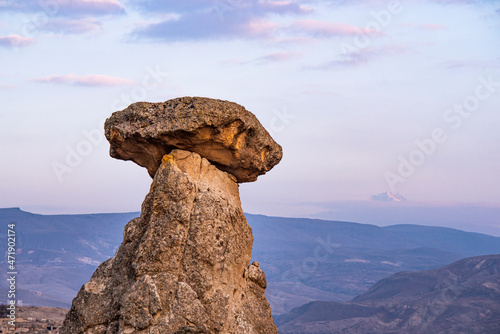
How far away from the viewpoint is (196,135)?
13.9 metres

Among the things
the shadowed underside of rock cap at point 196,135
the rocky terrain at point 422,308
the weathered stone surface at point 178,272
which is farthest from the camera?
the rocky terrain at point 422,308

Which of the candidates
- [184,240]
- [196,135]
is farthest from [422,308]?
[184,240]

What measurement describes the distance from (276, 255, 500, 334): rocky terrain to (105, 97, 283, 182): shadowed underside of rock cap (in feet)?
394

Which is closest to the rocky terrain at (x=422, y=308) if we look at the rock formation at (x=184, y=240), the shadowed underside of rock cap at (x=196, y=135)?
the shadowed underside of rock cap at (x=196, y=135)

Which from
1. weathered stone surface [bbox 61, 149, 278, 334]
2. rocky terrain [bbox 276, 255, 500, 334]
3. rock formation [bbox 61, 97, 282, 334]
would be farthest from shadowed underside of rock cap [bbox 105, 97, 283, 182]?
rocky terrain [bbox 276, 255, 500, 334]

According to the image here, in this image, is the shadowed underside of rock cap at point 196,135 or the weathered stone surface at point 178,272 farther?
the shadowed underside of rock cap at point 196,135

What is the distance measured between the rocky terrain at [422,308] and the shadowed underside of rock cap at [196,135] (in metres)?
120

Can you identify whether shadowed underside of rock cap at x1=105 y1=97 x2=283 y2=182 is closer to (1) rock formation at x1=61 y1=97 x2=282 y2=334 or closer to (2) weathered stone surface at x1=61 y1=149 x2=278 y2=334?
(1) rock formation at x1=61 y1=97 x2=282 y2=334

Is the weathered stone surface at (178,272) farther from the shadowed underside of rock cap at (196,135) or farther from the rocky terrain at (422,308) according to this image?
the rocky terrain at (422,308)

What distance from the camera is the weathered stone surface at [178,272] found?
42.3 feet

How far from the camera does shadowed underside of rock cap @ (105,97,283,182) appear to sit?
13.7 metres

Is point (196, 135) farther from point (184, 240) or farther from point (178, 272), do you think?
point (178, 272)

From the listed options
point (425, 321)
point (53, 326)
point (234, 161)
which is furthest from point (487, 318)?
point (234, 161)

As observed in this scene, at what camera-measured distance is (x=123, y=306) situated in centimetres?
1290
